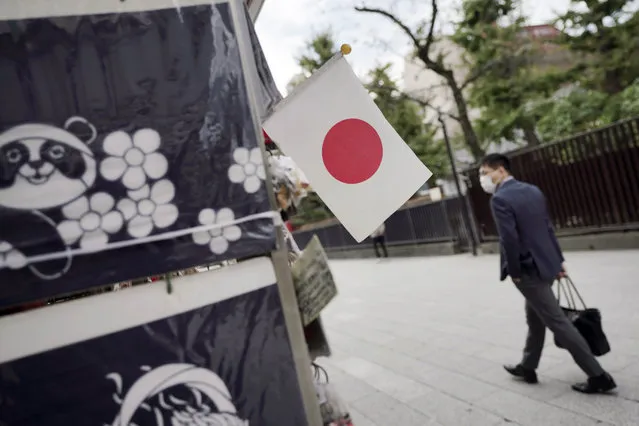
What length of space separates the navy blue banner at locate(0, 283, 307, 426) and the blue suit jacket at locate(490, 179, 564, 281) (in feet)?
8.17

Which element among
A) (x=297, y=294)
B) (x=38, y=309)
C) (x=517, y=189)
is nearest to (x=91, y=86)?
(x=38, y=309)

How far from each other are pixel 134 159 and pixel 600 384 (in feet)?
11.7

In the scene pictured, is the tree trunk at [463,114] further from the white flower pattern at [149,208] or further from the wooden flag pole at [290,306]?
the white flower pattern at [149,208]

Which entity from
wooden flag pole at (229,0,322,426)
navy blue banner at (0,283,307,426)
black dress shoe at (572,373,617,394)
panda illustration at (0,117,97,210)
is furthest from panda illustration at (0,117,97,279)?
black dress shoe at (572,373,617,394)

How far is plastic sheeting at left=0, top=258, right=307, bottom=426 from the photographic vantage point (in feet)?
4.36

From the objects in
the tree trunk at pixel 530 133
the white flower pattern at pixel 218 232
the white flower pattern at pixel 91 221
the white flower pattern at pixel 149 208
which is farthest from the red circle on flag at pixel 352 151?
the tree trunk at pixel 530 133

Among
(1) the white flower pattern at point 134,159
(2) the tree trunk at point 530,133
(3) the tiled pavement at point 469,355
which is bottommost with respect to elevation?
(3) the tiled pavement at point 469,355

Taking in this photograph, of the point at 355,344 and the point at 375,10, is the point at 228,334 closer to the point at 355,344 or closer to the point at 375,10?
the point at 355,344

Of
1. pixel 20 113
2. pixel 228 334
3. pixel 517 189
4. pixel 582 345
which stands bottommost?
pixel 582 345

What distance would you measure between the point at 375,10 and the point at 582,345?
11.8 metres

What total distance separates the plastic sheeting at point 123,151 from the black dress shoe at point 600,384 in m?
3.03

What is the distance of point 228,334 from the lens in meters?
1.53

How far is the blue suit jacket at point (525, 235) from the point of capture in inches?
136

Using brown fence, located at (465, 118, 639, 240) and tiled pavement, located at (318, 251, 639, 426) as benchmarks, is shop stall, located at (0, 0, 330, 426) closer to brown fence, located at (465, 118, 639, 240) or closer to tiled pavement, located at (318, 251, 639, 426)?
tiled pavement, located at (318, 251, 639, 426)
